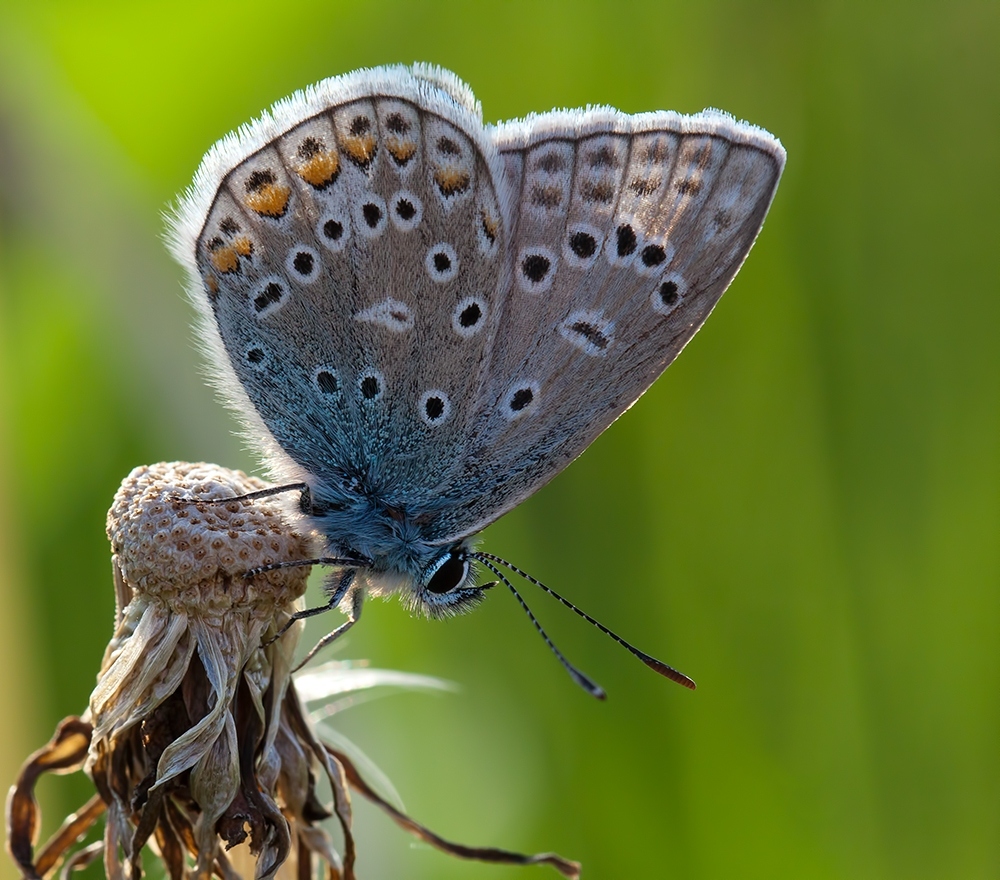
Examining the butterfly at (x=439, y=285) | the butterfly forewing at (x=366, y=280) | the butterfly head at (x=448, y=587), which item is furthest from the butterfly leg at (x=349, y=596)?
the butterfly forewing at (x=366, y=280)

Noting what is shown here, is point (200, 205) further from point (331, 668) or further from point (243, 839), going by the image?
point (243, 839)

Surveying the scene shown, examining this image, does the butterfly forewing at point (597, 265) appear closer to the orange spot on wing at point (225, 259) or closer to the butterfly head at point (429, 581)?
the butterfly head at point (429, 581)

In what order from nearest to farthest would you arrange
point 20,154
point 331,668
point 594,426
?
point 594,426 → point 331,668 → point 20,154

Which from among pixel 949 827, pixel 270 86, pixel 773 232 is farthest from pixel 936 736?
pixel 270 86

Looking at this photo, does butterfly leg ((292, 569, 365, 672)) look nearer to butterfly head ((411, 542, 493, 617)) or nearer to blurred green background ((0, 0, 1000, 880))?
butterfly head ((411, 542, 493, 617))

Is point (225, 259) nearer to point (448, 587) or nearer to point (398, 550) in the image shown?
point (398, 550)
